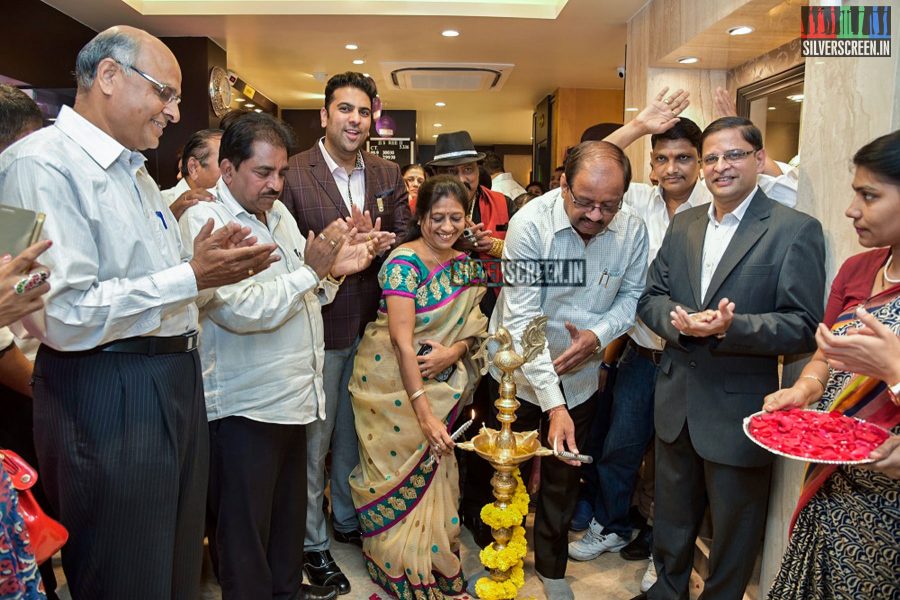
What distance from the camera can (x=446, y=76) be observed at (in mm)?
7211

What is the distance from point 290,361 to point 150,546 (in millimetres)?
664

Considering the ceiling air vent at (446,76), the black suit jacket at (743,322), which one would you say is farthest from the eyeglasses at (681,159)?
the ceiling air vent at (446,76)

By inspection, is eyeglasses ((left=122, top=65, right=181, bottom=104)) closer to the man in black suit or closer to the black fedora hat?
the man in black suit

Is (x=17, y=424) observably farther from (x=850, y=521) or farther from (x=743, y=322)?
(x=850, y=521)

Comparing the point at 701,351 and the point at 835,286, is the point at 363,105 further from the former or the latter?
the point at 835,286

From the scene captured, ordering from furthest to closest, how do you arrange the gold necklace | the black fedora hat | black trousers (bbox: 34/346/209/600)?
the black fedora hat, the gold necklace, black trousers (bbox: 34/346/209/600)

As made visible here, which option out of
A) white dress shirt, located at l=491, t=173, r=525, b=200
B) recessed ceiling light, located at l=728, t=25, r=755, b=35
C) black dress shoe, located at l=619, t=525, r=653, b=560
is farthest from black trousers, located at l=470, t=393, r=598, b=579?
white dress shirt, located at l=491, t=173, r=525, b=200

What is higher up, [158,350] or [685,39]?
[685,39]

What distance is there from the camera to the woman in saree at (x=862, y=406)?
1382 millimetres

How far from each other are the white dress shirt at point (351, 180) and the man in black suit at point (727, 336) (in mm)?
1300

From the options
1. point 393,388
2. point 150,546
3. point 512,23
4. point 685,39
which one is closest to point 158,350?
point 150,546

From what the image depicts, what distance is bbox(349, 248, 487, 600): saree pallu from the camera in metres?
2.42

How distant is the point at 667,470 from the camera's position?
2.21 metres

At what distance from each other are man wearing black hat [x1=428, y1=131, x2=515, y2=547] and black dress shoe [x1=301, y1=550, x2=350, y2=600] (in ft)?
2.13
